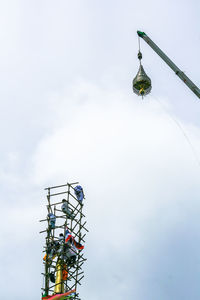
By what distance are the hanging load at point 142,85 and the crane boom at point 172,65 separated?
4494mm

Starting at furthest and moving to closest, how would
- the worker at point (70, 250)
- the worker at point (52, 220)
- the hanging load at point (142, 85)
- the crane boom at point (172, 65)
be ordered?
the worker at point (52, 220), the worker at point (70, 250), the crane boom at point (172, 65), the hanging load at point (142, 85)

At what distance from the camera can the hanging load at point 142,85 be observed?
30.7 m

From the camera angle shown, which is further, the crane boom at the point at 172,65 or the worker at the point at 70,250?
the worker at the point at 70,250

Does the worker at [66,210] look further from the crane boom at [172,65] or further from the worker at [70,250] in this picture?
the crane boom at [172,65]

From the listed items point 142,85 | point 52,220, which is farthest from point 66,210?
point 142,85

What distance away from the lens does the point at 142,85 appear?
1209 inches

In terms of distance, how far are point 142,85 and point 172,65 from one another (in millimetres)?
6438

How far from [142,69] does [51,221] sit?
49.4ft

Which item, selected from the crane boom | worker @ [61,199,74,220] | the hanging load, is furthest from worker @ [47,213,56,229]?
the crane boom

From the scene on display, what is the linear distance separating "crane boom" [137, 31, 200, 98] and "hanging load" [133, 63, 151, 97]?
4.49 meters

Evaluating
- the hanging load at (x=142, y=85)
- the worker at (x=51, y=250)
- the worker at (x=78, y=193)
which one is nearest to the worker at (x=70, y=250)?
the worker at (x=51, y=250)

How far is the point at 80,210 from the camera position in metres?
38.2

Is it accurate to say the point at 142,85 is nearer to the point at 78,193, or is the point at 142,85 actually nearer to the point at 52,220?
the point at 78,193

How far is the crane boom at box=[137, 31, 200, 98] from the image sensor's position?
33.4 meters
